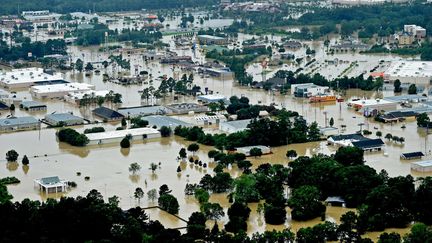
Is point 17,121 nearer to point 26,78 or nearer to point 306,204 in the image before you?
point 26,78

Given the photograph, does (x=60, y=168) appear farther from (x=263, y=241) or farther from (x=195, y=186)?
(x=263, y=241)

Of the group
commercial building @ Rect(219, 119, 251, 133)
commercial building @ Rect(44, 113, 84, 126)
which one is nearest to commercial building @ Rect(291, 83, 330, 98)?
commercial building @ Rect(219, 119, 251, 133)

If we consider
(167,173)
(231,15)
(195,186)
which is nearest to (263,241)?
(195,186)

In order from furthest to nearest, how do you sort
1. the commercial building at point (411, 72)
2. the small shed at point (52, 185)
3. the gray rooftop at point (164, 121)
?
the commercial building at point (411, 72)
the gray rooftop at point (164, 121)
the small shed at point (52, 185)

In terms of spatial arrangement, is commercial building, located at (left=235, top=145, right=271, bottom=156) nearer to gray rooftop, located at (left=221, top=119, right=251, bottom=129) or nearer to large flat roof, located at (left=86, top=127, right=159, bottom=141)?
gray rooftop, located at (left=221, top=119, right=251, bottom=129)

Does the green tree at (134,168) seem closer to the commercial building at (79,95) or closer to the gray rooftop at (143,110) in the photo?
the gray rooftop at (143,110)

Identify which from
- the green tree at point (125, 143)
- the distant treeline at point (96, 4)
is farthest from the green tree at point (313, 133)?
the distant treeline at point (96, 4)
